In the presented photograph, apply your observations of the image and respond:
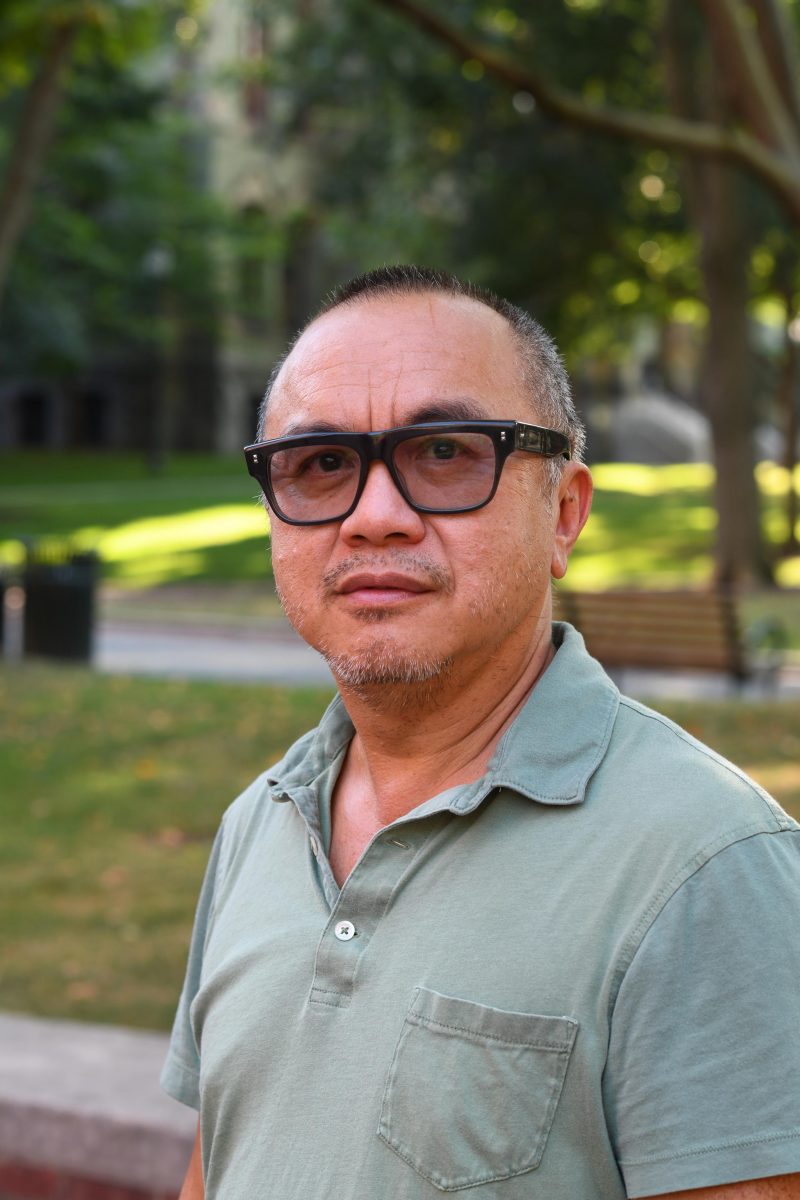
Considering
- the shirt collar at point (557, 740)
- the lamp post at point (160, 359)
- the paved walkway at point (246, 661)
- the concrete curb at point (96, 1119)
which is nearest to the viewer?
the shirt collar at point (557, 740)

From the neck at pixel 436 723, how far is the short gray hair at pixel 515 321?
28 cm

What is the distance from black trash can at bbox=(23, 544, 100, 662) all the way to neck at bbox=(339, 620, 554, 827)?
12162 millimetres

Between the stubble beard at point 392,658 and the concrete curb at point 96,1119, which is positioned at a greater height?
the stubble beard at point 392,658

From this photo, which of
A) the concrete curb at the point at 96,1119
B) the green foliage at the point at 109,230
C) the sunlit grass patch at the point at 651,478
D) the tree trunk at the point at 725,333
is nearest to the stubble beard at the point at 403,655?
the concrete curb at the point at 96,1119

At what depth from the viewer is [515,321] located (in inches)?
81.0

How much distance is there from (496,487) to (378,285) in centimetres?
32

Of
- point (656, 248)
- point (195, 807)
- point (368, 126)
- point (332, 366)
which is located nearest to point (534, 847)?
point (332, 366)

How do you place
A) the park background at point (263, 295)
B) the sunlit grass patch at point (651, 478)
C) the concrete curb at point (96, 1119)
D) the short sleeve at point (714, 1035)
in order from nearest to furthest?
the short sleeve at point (714, 1035) < the concrete curb at point (96, 1119) < the park background at point (263, 295) < the sunlit grass patch at point (651, 478)

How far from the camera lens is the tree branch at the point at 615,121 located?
301 inches

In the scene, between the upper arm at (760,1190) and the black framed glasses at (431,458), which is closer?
the upper arm at (760,1190)

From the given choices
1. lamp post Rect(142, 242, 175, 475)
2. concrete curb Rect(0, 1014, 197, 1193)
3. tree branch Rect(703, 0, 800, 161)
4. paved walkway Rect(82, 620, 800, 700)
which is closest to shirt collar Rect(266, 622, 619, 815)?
concrete curb Rect(0, 1014, 197, 1193)

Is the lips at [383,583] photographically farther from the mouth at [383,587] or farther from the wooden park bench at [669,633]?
the wooden park bench at [669,633]

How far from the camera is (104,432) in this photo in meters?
49.6

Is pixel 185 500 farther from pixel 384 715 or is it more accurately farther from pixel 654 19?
pixel 384 715
